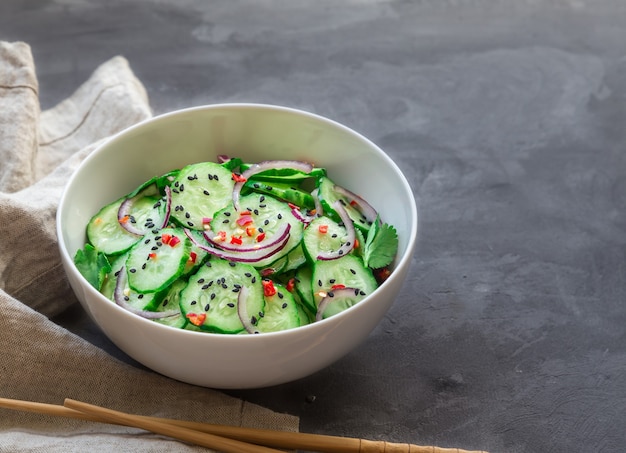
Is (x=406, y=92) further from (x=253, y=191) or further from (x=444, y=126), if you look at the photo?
(x=253, y=191)

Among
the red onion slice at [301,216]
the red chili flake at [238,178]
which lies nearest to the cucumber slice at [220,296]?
the red onion slice at [301,216]

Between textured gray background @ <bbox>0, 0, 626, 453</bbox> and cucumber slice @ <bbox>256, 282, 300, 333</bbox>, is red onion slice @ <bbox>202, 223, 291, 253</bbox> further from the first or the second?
textured gray background @ <bbox>0, 0, 626, 453</bbox>

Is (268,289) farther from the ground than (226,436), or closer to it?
farther from the ground

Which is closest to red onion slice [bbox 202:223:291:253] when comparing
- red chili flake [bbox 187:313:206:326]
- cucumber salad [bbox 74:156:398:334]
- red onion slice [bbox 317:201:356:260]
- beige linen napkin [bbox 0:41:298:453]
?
cucumber salad [bbox 74:156:398:334]

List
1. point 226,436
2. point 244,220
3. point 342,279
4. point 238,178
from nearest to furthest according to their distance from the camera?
1. point 226,436
2. point 342,279
3. point 244,220
4. point 238,178

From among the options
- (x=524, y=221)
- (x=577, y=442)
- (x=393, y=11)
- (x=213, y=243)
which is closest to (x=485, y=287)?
(x=524, y=221)

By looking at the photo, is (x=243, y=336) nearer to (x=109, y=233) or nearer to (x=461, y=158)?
(x=109, y=233)

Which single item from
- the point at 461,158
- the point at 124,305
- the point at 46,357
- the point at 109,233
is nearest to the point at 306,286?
the point at 124,305
